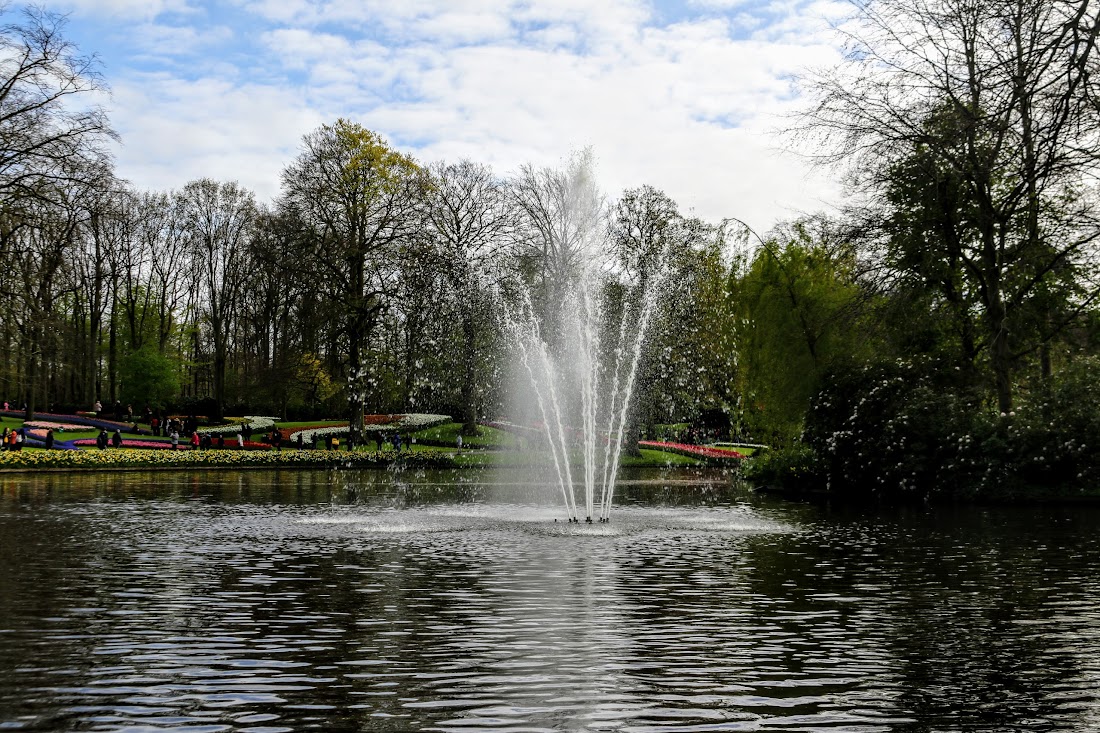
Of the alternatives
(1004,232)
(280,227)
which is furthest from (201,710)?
(280,227)

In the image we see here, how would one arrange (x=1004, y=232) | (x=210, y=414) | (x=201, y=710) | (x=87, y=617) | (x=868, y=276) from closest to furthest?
(x=201, y=710) < (x=87, y=617) < (x=1004, y=232) < (x=868, y=276) < (x=210, y=414)

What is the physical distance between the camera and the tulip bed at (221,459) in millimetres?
37562

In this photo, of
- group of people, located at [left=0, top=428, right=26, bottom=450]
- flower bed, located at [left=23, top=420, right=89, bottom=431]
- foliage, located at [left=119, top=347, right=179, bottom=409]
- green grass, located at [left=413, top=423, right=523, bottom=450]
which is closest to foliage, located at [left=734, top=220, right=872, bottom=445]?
green grass, located at [left=413, top=423, right=523, bottom=450]

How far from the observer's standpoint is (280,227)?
4672 cm

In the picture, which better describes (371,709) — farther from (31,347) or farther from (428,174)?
(428,174)

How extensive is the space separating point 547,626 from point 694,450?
4291 centimetres

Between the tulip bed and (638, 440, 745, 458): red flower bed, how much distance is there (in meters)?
13.2

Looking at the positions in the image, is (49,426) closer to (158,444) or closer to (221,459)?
(158,444)

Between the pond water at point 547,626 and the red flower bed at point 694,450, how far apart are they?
3092cm

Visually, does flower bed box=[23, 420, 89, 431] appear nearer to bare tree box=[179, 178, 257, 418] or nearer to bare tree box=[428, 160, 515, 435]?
bare tree box=[179, 178, 257, 418]

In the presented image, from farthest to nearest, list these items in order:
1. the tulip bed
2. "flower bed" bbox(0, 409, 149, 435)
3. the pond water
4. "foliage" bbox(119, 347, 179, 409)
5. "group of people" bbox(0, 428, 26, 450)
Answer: "foliage" bbox(119, 347, 179, 409) → "flower bed" bbox(0, 409, 149, 435) → "group of people" bbox(0, 428, 26, 450) → the tulip bed → the pond water

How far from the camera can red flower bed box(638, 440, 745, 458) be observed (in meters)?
50.2

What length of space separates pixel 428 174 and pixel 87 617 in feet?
144

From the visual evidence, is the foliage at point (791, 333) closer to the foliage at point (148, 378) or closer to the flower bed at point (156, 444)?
the flower bed at point (156, 444)
